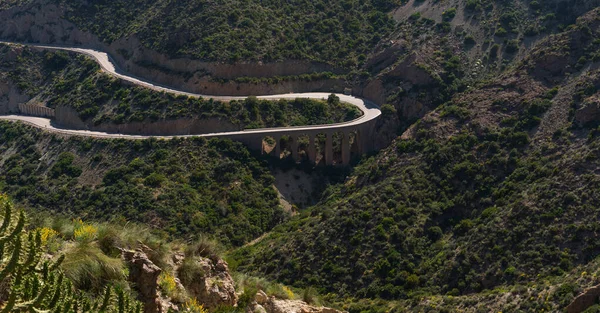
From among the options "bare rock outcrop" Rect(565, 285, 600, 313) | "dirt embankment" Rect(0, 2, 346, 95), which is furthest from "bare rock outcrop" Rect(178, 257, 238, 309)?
"dirt embankment" Rect(0, 2, 346, 95)

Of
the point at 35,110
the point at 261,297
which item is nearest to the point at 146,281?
the point at 261,297

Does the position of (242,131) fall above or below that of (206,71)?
below

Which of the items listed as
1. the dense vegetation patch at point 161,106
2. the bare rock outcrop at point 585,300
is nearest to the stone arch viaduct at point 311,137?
the dense vegetation patch at point 161,106

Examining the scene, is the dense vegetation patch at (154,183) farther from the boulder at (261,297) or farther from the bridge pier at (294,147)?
the boulder at (261,297)

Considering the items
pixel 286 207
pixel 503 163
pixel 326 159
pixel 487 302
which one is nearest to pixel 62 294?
pixel 487 302

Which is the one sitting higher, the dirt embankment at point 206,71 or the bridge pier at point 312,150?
the dirt embankment at point 206,71

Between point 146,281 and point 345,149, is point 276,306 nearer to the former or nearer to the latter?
point 146,281
